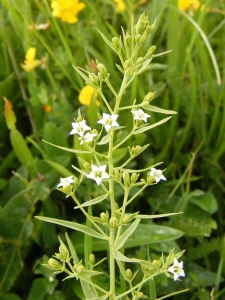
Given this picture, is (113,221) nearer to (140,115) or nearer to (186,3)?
(140,115)

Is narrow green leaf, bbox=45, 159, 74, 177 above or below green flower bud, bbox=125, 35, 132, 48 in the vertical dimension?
below

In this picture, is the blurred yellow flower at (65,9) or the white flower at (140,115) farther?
the blurred yellow flower at (65,9)

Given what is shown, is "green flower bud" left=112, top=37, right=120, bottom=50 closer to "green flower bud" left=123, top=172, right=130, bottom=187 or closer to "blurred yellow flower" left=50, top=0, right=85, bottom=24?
"green flower bud" left=123, top=172, right=130, bottom=187

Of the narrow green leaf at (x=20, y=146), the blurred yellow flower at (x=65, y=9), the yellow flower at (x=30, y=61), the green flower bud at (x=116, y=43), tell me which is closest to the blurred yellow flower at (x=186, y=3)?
the blurred yellow flower at (x=65, y=9)

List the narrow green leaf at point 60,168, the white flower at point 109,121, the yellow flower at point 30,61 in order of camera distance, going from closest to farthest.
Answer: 1. the white flower at point 109,121
2. the narrow green leaf at point 60,168
3. the yellow flower at point 30,61

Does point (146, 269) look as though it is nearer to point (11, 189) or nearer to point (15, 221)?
point (15, 221)

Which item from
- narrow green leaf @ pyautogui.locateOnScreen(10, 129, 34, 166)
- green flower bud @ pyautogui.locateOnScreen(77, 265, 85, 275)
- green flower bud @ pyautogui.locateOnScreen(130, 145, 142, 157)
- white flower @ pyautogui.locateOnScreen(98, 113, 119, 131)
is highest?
white flower @ pyautogui.locateOnScreen(98, 113, 119, 131)

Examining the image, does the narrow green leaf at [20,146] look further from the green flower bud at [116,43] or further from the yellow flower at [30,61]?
the green flower bud at [116,43]

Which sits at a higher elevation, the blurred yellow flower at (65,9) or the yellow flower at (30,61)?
the blurred yellow flower at (65,9)

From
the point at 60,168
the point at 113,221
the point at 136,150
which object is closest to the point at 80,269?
the point at 113,221

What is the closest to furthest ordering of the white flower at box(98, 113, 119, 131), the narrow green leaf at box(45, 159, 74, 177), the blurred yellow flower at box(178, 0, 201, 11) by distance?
the white flower at box(98, 113, 119, 131) → the narrow green leaf at box(45, 159, 74, 177) → the blurred yellow flower at box(178, 0, 201, 11)

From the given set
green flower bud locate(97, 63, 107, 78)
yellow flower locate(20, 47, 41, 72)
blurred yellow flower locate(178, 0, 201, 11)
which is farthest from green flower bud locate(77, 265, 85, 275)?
blurred yellow flower locate(178, 0, 201, 11)
